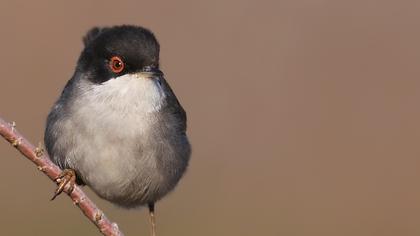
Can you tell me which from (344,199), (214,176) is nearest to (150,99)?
(214,176)

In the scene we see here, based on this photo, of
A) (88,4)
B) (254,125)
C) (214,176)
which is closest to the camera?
(214,176)

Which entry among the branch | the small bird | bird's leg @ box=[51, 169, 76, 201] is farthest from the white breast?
the branch

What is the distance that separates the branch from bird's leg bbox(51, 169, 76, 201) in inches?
2.7

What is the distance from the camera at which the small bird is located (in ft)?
18.5

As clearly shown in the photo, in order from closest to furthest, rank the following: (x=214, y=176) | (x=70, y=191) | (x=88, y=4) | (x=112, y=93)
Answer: (x=70, y=191)
(x=112, y=93)
(x=214, y=176)
(x=88, y=4)

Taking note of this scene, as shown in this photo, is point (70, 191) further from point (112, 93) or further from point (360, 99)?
point (360, 99)

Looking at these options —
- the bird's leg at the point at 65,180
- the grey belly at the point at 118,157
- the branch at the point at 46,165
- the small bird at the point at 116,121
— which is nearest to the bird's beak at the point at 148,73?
the small bird at the point at 116,121

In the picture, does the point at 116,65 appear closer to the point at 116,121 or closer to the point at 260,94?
the point at 116,121

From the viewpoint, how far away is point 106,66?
5.72 metres

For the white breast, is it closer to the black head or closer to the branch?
the black head

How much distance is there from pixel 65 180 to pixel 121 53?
0.87 m

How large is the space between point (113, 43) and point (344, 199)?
4.55 metres

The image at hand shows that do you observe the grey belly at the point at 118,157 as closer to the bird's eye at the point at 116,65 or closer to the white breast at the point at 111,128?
the white breast at the point at 111,128

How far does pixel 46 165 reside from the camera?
4625 millimetres
